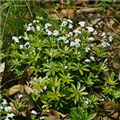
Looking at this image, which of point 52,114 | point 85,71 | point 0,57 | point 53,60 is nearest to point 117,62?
point 85,71

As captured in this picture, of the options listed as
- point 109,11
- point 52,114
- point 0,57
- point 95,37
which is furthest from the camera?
point 109,11

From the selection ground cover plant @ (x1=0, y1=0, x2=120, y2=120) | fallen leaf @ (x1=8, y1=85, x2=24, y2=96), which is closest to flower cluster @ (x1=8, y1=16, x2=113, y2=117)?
ground cover plant @ (x1=0, y1=0, x2=120, y2=120)

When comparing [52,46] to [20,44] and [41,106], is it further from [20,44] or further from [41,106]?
[41,106]

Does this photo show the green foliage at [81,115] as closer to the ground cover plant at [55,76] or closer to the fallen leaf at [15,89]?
the ground cover plant at [55,76]

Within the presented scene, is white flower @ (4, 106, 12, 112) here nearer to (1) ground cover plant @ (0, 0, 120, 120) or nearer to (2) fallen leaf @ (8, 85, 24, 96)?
(1) ground cover plant @ (0, 0, 120, 120)

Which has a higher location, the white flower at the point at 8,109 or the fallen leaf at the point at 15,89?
the white flower at the point at 8,109

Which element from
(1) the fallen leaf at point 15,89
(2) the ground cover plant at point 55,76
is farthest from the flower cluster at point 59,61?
(1) the fallen leaf at point 15,89

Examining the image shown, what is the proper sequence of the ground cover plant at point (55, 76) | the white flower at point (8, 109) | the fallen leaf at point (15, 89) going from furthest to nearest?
the fallen leaf at point (15, 89), the ground cover plant at point (55, 76), the white flower at point (8, 109)

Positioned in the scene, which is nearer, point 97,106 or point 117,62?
point 97,106
